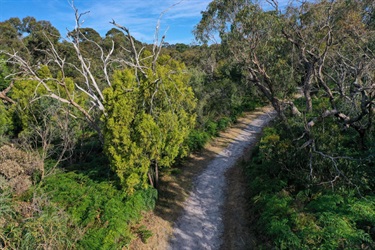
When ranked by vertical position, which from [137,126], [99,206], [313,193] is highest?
[137,126]

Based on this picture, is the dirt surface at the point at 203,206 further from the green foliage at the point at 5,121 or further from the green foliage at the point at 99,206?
the green foliage at the point at 5,121

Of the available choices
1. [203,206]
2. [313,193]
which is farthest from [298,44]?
[203,206]

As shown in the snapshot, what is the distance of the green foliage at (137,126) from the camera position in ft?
25.3

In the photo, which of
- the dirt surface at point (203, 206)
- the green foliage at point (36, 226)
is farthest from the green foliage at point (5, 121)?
the dirt surface at point (203, 206)

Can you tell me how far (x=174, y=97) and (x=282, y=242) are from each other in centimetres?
547

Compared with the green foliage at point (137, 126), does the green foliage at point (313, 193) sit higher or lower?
lower

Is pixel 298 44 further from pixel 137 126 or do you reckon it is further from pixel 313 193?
pixel 137 126

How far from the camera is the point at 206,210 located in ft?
A: 28.8

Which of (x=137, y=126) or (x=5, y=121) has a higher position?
(x=5, y=121)

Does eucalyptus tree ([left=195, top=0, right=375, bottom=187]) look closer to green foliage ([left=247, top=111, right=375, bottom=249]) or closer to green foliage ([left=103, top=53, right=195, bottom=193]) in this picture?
green foliage ([left=247, top=111, right=375, bottom=249])

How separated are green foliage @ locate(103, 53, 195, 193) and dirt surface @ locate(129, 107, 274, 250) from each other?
4.77 ft

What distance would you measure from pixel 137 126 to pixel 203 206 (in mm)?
3765

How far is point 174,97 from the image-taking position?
8.83 m

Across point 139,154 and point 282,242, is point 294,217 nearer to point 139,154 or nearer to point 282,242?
point 282,242
